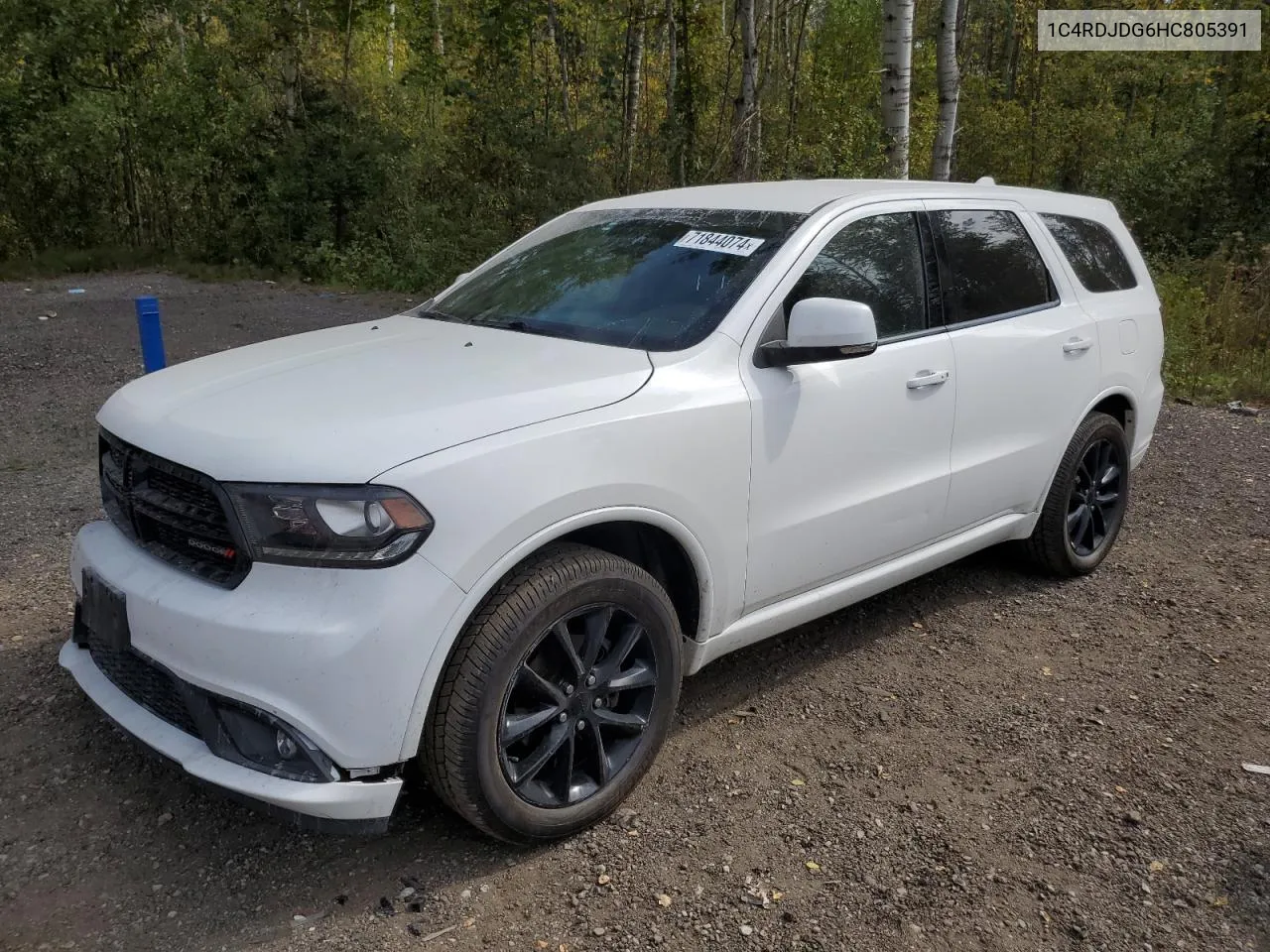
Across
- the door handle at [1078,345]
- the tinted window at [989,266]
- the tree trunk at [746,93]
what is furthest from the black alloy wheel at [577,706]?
the tree trunk at [746,93]

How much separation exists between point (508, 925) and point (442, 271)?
42.6ft

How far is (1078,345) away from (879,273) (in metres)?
1.29

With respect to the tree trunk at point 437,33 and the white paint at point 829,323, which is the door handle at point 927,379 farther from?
the tree trunk at point 437,33

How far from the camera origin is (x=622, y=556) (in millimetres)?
3016

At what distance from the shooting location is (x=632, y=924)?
2555 millimetres

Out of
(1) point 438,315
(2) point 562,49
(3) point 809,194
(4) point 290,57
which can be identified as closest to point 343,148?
(4) point 290,57

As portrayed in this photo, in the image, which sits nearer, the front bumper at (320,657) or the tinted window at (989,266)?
the front bumper at (320,657)

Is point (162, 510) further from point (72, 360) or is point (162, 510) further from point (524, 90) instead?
point (524, 90)

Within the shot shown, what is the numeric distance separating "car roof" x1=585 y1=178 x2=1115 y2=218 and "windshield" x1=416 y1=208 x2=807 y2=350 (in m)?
0.08

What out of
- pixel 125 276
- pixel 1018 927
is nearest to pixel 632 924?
pixel 1018 927

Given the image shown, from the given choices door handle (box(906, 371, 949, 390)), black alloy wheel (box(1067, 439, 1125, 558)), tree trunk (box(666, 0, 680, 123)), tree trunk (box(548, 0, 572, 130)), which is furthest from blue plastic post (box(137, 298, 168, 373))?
tree trunk (box(666, 0, 680, 123))

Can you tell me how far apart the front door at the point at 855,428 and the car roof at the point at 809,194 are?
0.12 m

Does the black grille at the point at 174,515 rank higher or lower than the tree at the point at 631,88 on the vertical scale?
lower

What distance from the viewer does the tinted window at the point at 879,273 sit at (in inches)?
136
